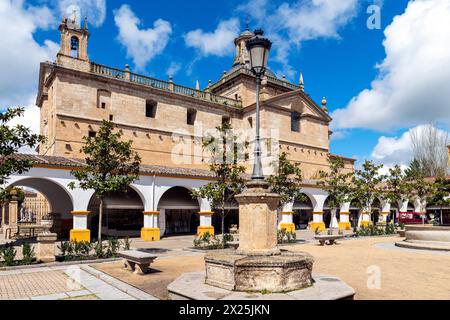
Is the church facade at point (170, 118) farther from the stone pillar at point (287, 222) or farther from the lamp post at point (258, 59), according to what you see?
the lamp post at point (258, 59)

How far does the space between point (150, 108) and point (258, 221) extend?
26.2 meters

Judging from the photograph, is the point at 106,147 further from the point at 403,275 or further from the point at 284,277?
the point at 403,275

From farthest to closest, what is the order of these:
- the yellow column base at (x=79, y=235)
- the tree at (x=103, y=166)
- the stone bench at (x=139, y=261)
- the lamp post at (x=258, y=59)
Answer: the yellow column base at (x=79, y=235), the tree at (x=103, y=166), the stone bench at (x=139, y=261), the lamp post at (x=258, y=59)

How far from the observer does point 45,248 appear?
485 inches

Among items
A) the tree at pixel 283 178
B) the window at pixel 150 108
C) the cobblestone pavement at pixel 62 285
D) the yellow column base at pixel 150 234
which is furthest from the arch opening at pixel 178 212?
the cobblestone pavement at pixel 62 285

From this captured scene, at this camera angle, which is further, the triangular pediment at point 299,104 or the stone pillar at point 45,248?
the triangular pediment at point 299,104

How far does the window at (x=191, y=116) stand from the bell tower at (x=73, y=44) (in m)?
10.2

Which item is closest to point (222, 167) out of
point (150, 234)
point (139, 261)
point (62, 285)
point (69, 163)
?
point (150, 234)

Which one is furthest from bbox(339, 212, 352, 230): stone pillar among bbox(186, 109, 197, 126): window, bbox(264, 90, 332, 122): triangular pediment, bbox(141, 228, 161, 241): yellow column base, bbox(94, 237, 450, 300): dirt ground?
bbox(141, 228, 161, 241): yellow column base

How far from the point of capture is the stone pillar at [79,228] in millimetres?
18648

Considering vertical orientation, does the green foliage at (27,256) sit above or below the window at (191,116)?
below

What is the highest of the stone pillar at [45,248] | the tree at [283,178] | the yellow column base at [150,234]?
the tree at [283,178]

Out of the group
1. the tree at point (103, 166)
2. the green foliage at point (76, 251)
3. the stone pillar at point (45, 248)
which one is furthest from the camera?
the tree at point (103, 166)

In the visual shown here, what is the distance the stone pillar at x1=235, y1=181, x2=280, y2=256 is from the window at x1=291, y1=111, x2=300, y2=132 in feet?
105
